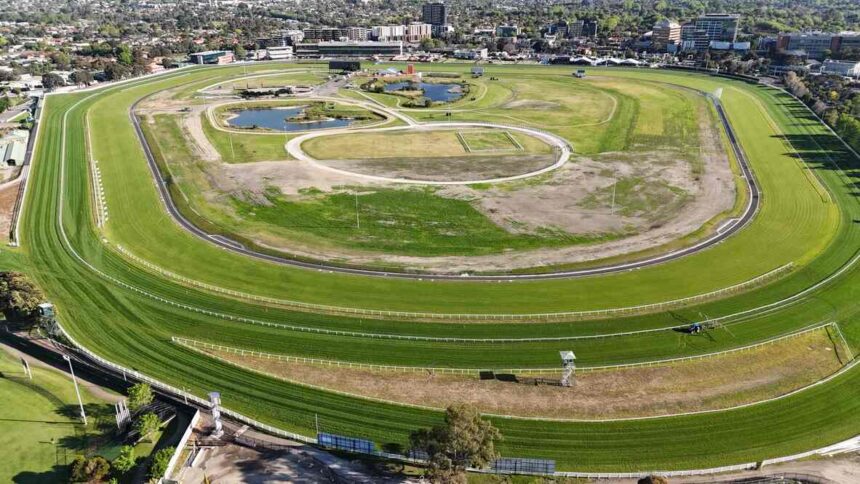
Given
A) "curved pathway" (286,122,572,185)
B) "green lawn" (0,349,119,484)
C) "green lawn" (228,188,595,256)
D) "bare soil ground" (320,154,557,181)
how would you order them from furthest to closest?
"bare soil ground" (320,154,557,181) → "curved pathway" (286,122,572,185) → "green lawn" (228,188,595,256) → "green lawn" (0,349,119,484)

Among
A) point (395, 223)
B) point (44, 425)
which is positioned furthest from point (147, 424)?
point (395, 223)

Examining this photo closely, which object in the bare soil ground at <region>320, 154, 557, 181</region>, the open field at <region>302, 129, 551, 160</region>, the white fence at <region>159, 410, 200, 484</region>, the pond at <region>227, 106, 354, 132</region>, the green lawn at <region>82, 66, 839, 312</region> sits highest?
the pond at <region>227, 106, 354, 132</region>

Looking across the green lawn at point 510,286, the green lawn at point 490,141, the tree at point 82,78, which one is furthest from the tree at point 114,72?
the green lawn at point 490,141

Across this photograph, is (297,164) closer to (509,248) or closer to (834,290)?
(509,248)

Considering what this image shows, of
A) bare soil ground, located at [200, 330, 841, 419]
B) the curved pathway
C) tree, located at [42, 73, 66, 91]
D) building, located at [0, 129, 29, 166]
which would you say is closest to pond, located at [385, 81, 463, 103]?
the curved pathway

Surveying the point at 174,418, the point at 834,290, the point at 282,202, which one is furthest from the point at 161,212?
the point at 834,290

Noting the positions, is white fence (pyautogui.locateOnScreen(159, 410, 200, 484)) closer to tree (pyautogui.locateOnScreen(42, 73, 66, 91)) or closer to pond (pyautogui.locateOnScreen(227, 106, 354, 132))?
pond (pyautogui.locateOnScreen(227, 106, 354, 132))

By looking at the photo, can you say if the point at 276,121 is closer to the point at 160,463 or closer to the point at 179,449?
the point at 179,449
